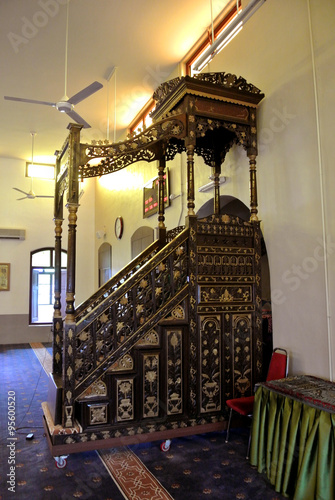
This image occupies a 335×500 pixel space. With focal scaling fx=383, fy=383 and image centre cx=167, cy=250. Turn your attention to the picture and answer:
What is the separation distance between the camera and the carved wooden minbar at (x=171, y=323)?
3.33m

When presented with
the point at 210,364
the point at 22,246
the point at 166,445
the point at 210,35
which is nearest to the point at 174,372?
the point at 210,364

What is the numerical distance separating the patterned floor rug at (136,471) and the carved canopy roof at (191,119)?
2584mm

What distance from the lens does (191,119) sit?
12.7 feet

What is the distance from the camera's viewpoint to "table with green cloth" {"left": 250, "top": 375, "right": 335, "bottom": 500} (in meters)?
2.35

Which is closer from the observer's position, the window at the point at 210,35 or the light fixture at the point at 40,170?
the window at the point at 210,35

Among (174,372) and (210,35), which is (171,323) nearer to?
(174,372)

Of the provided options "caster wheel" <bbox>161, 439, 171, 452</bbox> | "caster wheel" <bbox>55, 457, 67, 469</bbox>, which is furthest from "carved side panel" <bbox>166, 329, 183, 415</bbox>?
"caster wheel" <bbox>55, 457, 67, 469</bbox>

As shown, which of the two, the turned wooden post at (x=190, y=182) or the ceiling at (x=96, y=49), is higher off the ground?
the ceiling at (x=96, y=49)

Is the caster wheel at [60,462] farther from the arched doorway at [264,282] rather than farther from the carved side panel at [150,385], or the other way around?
the arched doorway at [264,282]

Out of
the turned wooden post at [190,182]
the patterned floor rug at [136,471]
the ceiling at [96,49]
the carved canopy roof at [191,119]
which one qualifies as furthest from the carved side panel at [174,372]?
the ceiling at [96,49]

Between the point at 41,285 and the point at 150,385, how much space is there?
8.60 metres

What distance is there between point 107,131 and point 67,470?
7.95 m

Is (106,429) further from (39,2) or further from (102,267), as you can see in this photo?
(102,267)

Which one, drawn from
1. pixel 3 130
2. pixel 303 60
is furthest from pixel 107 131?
pixel 303 60
